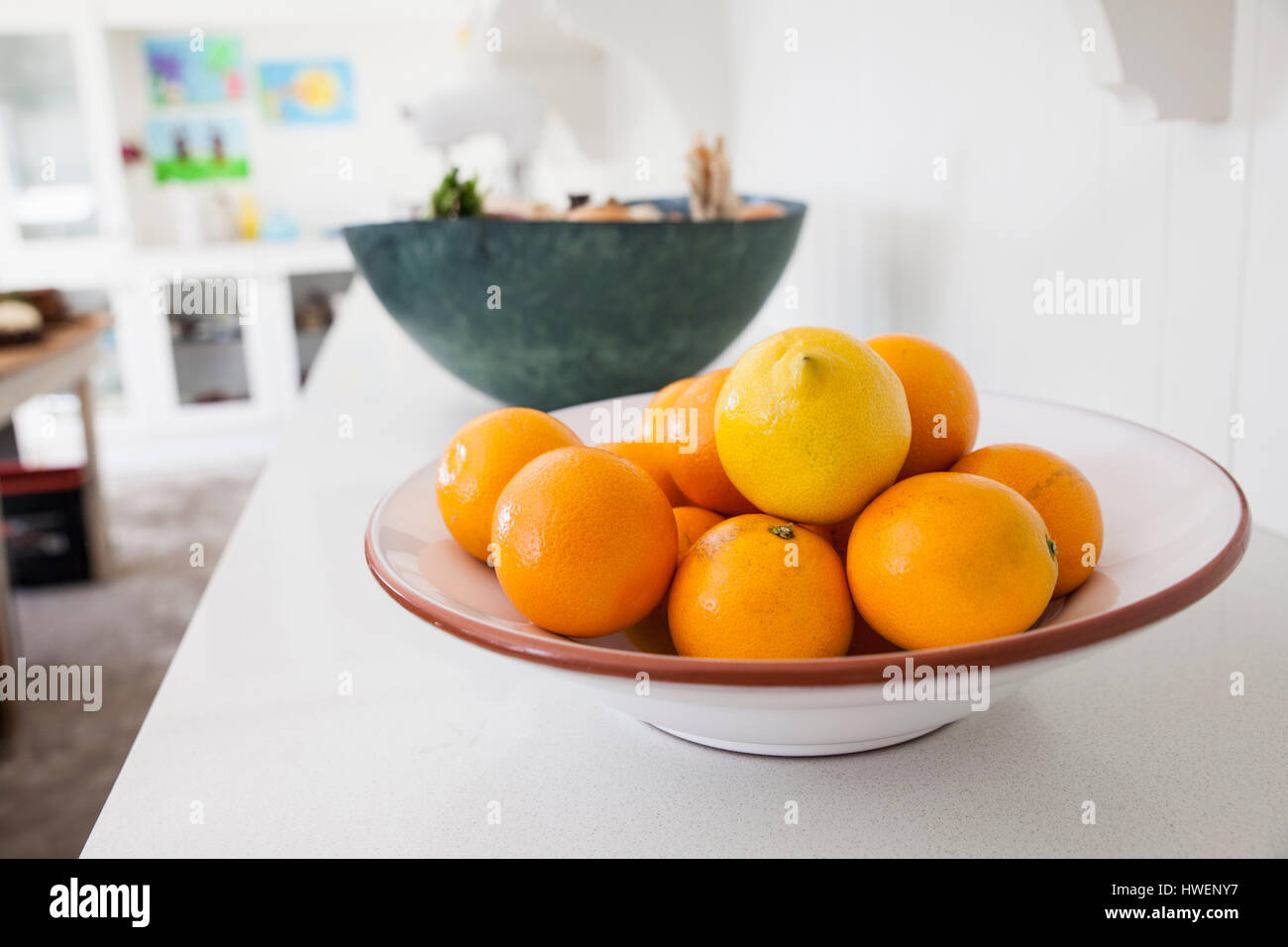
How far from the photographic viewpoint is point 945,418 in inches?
19.2

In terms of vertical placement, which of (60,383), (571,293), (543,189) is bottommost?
(60,383)

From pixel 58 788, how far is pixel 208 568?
3.79 ft

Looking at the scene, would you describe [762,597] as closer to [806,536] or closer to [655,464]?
[806,536]

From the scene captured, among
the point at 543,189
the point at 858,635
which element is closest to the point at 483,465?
the point at 858,635

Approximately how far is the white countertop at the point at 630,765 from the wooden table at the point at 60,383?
6.23 ft

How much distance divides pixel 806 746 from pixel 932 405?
0.17 metres

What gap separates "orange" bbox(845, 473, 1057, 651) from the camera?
38cm

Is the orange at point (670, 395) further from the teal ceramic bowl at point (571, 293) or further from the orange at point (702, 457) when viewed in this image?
the teal ceramic bowl at point (571, 293)

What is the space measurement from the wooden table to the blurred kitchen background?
0.04ft

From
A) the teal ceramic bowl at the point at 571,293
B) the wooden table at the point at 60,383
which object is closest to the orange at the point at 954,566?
the teal ceramic bowl at the point at 571,293

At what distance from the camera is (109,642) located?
2660 millimetres

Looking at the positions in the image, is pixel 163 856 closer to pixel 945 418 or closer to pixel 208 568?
pixel 945 418
